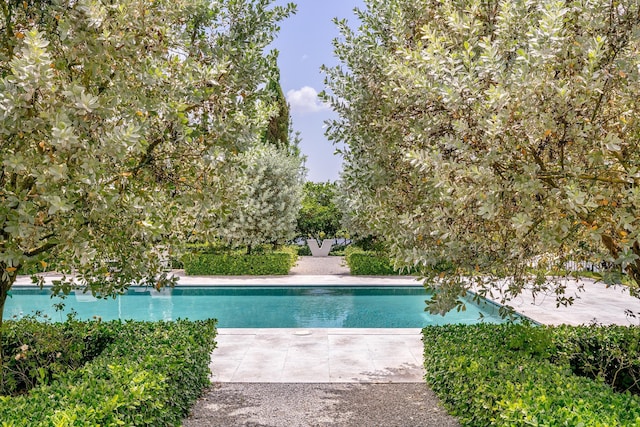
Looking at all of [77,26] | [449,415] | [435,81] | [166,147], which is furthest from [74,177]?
[449,415]

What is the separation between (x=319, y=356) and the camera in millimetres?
9383

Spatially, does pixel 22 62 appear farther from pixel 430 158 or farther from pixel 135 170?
pixel 430 158

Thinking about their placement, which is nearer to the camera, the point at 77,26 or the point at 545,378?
the point at 77,26

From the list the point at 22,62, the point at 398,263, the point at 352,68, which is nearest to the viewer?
the point at 22,62

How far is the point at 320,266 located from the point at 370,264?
15.6 ft

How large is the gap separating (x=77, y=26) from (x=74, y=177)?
4.15 ft

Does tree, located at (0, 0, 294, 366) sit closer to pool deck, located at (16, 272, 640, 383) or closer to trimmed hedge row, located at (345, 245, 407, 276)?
pool deck, located at (16, 272, 640, 383)

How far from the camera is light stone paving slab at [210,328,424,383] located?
8281 millimetres

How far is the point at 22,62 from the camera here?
3.54m

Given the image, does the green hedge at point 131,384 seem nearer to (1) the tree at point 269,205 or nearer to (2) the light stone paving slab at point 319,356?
(2) the light stone paving slab at point 319,356

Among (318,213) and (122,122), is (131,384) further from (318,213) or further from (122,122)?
(318,213)

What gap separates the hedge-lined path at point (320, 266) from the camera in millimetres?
22922

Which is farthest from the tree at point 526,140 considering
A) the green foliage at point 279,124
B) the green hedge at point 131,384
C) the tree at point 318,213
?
the tree at point 318,213

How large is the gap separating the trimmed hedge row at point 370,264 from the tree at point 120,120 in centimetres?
1514
